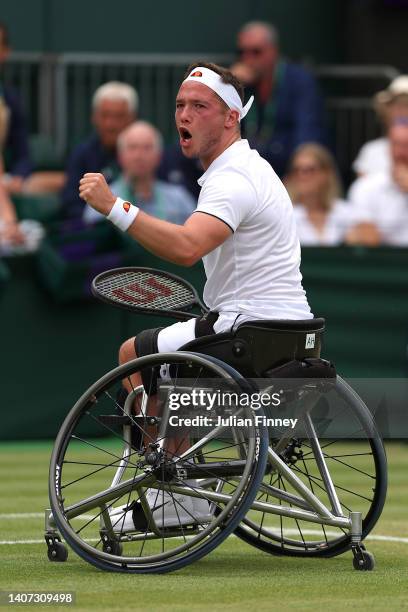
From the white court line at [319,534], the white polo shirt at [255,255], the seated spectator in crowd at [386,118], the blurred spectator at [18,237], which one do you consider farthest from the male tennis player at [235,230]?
the seated spectator in crowd at [386,118]

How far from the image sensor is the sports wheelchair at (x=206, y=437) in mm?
5621

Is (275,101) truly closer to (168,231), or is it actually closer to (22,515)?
(22,515)

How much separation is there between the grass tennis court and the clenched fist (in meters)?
1.32

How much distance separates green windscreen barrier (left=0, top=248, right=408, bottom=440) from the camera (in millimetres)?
11477

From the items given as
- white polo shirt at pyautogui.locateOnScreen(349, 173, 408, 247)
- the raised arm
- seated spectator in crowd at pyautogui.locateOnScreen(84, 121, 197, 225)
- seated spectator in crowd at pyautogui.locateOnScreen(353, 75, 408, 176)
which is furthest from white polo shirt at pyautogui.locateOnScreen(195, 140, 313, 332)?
seated spectator in crowd at pyautogui.locateOnScreen(353, 75, 408, 176)

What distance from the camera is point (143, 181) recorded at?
39.4 feet

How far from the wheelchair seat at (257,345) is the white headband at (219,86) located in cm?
86

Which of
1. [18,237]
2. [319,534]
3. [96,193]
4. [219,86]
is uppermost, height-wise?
[219,86]

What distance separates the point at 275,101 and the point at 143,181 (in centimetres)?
217

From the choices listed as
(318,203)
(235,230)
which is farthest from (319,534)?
(318,203)

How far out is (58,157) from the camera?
14297mm

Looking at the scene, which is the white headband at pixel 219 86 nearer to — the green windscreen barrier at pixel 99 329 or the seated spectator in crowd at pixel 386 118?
the green windscreen barrier at pixel 99 329

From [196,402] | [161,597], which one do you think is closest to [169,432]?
[196,402]

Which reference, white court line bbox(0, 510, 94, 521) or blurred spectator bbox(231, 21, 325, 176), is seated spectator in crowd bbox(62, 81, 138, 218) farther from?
white court line bbox(0, 510, 94, 521)
